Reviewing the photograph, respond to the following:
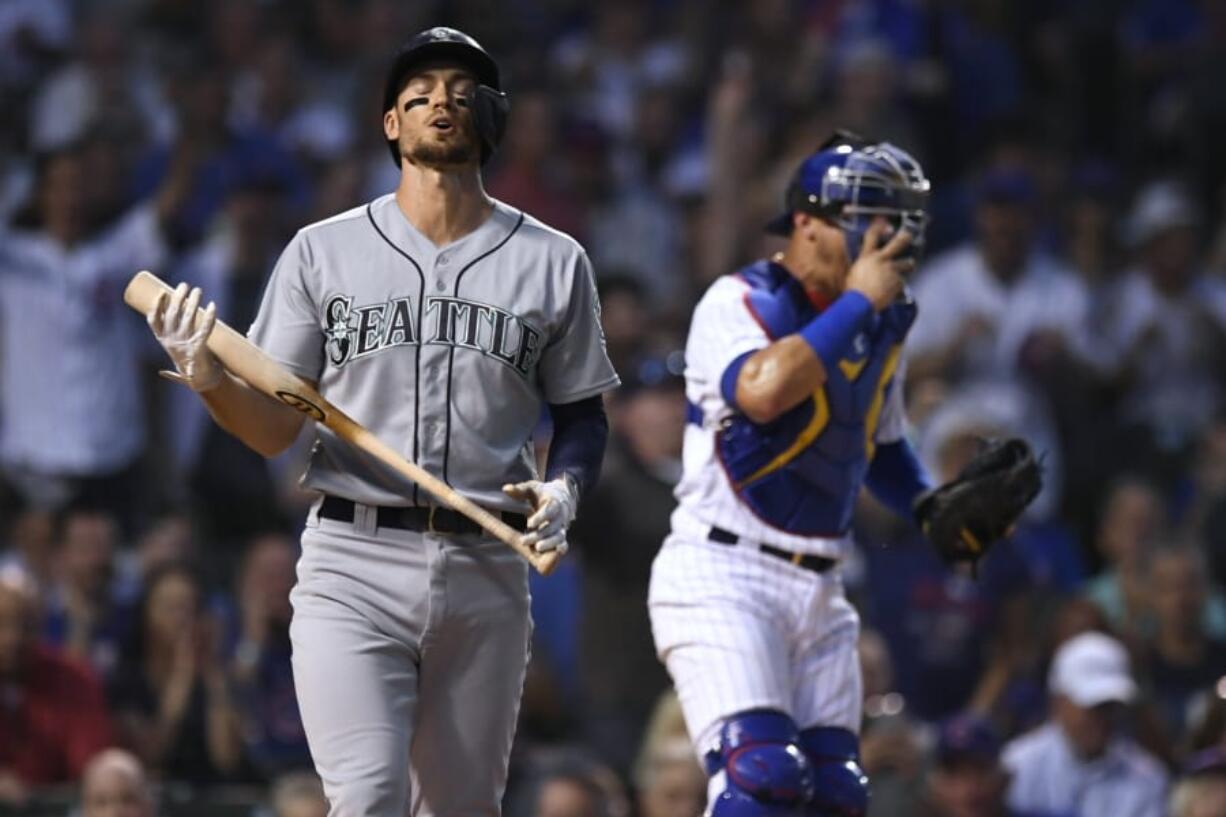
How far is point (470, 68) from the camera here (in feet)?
17.3

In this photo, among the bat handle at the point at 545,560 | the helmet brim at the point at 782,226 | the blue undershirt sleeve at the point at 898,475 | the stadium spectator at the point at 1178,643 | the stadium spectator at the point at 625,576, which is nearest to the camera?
the bat handle at the point at 545,560

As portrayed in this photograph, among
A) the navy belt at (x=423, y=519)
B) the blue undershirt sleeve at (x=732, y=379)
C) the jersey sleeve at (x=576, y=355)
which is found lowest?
the navy belt at (x=423, y=519)

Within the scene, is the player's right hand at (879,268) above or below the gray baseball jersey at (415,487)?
above

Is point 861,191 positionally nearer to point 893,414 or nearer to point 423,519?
point 893,414

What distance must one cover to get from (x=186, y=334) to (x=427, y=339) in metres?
0.51

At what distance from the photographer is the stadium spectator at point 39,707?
8453mm

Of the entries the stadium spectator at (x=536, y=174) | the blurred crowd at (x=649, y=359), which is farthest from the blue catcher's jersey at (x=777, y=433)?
the stadium spectator at (x=536, y=174)

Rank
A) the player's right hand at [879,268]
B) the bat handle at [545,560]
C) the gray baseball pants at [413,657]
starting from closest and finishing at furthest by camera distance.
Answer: the bat handle at [545,560] → the gray baseball pants at [413,657] → the player's right hand at [879,268]

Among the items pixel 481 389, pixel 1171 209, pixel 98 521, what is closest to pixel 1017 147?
pixel 1171 209

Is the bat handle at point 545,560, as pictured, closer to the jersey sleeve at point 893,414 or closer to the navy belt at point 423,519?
the navy belt at point 423,519

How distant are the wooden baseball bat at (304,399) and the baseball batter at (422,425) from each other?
5 centimetres

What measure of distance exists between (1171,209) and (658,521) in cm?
444

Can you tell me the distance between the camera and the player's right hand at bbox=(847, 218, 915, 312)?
6000mm

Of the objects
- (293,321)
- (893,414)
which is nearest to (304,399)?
(293,321)
